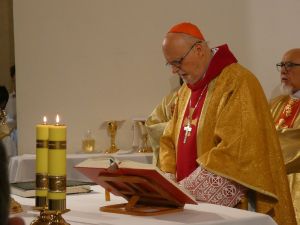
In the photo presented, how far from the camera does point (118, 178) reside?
2.09 m

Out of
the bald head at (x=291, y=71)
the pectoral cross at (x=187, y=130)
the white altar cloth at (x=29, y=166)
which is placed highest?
the bald head at (x=291, y=71)

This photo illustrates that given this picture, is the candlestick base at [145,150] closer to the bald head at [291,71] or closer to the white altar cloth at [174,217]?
the bald head at [291,71]

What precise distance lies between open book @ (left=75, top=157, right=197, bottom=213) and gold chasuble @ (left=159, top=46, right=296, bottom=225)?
770 mm

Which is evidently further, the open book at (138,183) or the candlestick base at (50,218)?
the open book at (138,183)

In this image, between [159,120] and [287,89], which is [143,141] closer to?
[159,120]

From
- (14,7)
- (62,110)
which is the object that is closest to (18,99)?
(62,110)

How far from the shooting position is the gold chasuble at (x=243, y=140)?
2.94 meters

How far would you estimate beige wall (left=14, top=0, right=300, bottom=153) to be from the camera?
541 centimetres

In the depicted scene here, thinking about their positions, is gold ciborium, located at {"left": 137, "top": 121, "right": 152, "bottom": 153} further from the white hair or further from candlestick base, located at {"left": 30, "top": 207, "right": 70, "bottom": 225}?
candlestick base, located at {"left": 30, "top": 207, "right": 70, "bottom": 225}

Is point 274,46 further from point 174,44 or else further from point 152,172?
point 152,172

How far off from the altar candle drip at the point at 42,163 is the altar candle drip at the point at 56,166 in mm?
70

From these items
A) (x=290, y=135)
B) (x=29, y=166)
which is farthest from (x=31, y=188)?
(x=290, y=135)

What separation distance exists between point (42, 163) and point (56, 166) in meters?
0.11

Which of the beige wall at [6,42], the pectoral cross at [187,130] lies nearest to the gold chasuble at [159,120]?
the pectoral cross at [187,130]
